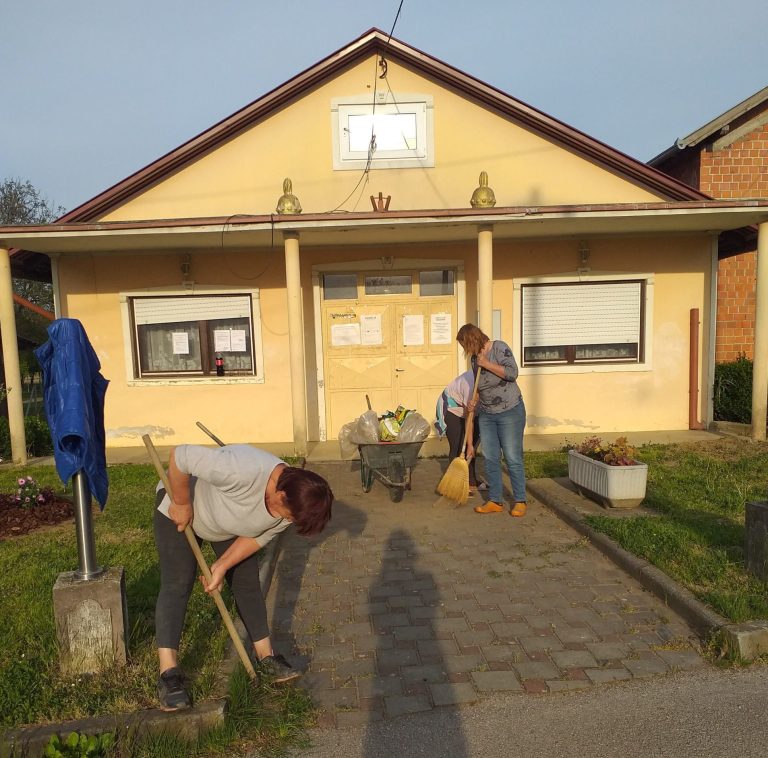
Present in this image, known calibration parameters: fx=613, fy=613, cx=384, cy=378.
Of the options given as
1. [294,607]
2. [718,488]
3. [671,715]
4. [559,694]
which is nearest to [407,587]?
[294,607]

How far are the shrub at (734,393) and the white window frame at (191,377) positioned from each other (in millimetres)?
7487

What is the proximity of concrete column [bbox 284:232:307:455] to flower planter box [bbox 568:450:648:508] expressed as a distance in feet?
13.2

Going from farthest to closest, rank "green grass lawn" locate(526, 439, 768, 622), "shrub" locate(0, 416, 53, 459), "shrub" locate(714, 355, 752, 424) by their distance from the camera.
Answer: "shrub" locate(714, 355, 752, 424), "shrub" locate(0, 416, 53, 459), "green grass lawn" locate(526, 439, 768, 622)

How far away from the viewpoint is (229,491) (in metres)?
2.82

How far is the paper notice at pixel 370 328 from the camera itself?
9727 mm

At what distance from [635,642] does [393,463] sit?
3260 mm

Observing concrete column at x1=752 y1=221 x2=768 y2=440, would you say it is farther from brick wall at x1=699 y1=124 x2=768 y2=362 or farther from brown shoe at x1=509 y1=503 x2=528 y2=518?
brown shoe at x1=509 y1=503 x2=528 y2=518

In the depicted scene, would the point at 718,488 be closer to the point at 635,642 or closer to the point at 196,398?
the point at 635,642

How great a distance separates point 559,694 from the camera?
305 centimetres

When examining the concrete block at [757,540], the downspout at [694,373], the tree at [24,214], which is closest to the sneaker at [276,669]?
the concrete block at [757,540]

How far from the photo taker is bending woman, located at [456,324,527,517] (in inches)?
223

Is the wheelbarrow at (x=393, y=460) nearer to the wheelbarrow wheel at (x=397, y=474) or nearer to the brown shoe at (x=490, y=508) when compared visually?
the wheelbarrow wheel at (x=397, y=474)

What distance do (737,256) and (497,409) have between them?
8.36 m

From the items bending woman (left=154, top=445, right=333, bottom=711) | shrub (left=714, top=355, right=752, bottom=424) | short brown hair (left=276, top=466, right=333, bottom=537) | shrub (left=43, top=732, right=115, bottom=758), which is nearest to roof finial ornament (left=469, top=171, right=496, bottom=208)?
shrub (left=714, top=355, right=752, bottom=424)
